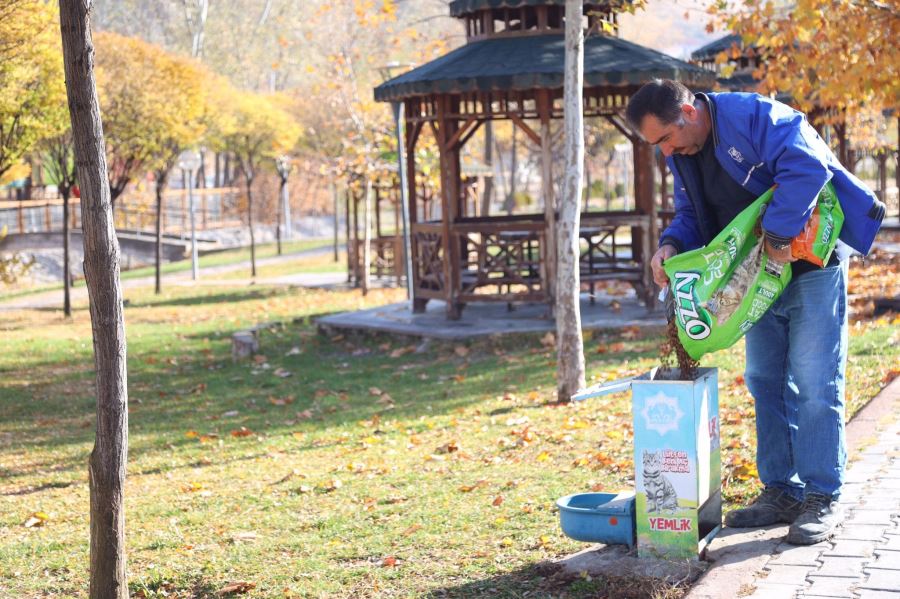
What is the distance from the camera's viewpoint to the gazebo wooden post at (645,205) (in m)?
14.6

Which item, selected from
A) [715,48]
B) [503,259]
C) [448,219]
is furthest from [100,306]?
[715,48]

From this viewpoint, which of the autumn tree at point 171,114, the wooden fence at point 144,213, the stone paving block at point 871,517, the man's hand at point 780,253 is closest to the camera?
the man's hand at point 780,253

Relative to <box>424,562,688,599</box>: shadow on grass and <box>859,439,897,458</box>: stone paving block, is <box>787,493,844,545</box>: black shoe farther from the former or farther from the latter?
<box>859,439,897,458</box>: stone paving block

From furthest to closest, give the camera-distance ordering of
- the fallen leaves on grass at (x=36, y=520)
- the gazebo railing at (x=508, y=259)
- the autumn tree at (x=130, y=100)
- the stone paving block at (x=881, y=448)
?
the autumn tree at (x=130, y=100) → the gazebo railing at (x=508, y=259) → the fallen leaves on grass at (x=36, y=520) → the stone paving block at (x=881, y=448)

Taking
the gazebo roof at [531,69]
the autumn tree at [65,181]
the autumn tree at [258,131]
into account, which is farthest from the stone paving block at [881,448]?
the autumn tree at [258,131]

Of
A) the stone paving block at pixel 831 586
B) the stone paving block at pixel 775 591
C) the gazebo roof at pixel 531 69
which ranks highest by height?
the gazebo roof at pixel 531 69

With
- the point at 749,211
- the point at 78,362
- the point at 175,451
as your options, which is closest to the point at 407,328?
the point at 78,362

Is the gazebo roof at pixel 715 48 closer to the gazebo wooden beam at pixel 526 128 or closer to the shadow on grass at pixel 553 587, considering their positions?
the gazebo wooden beam at pixel 526 128

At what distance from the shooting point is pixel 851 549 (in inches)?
177

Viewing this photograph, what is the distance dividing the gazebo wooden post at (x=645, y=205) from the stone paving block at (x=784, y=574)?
397 inches

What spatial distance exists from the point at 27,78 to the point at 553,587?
13271mm

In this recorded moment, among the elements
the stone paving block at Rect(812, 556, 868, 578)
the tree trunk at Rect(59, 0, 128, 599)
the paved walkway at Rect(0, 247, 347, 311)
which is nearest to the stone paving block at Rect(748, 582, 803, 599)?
the stone paving block at Rect(812, 556, 868, 578)

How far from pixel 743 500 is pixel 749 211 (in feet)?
5.91

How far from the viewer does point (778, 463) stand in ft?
16.3
